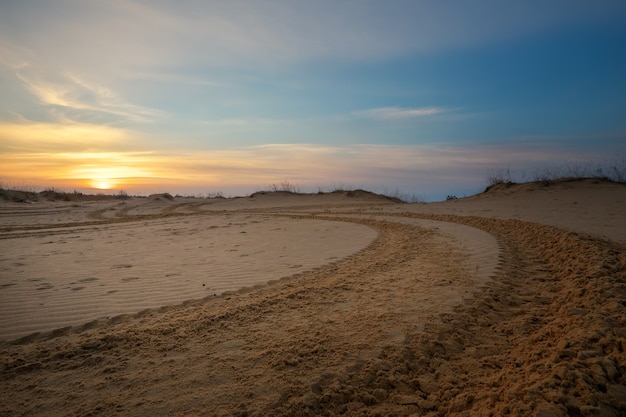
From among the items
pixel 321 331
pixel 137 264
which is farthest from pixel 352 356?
pixel 137 264

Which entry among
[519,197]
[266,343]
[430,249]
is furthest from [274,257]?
[519,197]

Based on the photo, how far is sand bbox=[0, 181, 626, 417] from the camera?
2389 millimetres

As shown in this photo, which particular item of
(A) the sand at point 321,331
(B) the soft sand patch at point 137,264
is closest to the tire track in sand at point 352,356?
(A) the sand at point 321,331

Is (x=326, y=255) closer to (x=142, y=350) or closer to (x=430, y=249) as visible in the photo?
(x=430, y=249)

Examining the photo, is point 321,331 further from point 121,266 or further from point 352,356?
point 121,266

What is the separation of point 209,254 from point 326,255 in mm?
2526

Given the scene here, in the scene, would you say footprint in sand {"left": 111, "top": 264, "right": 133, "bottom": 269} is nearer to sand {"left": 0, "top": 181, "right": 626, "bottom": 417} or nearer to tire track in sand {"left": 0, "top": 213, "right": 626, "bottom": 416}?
sand {"left": 0, "top": 181, "right": 626, "bottom": 417}

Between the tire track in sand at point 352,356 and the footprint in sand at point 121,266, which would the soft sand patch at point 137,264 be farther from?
the tire track in sand at point 352,356

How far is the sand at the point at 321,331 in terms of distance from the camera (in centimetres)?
239

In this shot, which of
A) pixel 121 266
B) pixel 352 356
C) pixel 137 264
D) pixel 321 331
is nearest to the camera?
pixel 352 356

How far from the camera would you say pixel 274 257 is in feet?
23.6

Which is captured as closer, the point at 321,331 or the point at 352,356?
the point at 352,356

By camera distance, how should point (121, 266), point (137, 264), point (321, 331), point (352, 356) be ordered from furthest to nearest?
1. point (137, 264)
2. point (121, 266)
3. point (321, 331)
4. point (352, 356)

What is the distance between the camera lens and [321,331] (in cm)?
343
